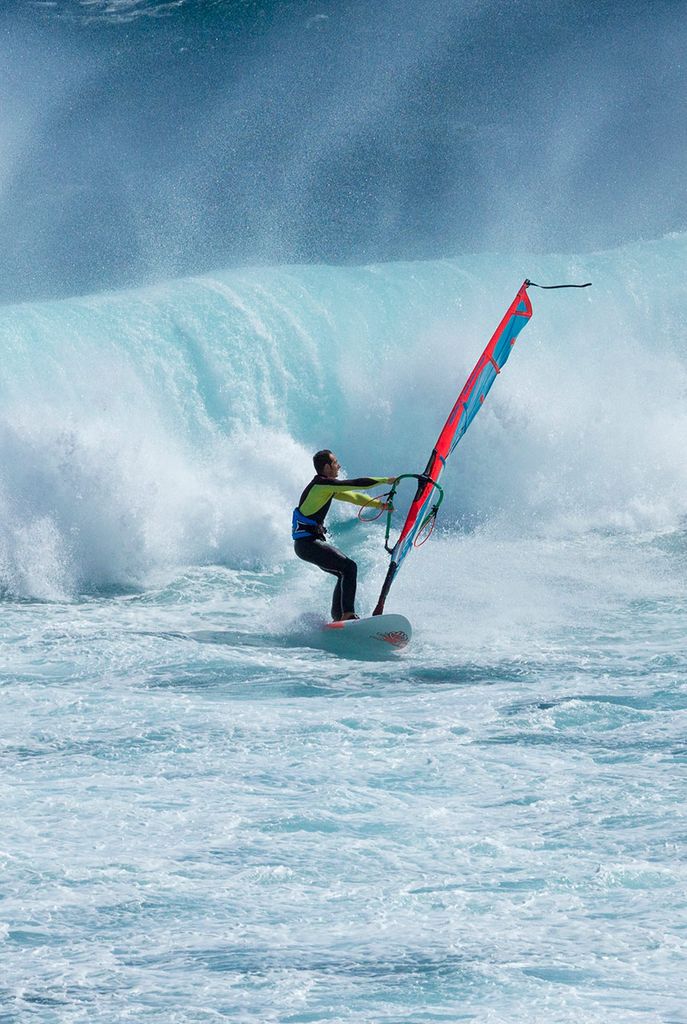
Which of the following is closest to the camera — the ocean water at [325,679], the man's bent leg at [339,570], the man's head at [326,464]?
the ocean water at [325,679]

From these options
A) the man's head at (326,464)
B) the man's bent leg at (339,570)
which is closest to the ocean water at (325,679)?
the man's bent leg at (339,570)

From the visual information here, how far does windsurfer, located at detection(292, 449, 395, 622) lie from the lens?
32.1 ft

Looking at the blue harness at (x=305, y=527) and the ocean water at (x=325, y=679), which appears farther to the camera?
the blue harness at (x=305, y=527)

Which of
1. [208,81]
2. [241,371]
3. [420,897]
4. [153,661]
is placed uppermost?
[208,81]

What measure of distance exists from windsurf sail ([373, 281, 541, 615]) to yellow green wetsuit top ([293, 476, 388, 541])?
0.96 feet

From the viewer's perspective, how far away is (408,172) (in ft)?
144

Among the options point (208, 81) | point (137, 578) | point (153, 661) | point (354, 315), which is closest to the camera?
point (153, 661)

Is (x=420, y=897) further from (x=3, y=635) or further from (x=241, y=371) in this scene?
(x=241, y=371)

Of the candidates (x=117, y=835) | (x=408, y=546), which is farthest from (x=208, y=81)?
(x=117, y=835)

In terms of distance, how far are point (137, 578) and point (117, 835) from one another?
5816 millimetres

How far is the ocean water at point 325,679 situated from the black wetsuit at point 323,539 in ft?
1.40

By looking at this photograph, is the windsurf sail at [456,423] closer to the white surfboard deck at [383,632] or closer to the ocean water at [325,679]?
the white surfboard deck at [383,632]

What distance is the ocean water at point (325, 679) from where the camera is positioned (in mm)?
5195

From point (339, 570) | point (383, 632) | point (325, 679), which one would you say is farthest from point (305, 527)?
point (325, 679)
